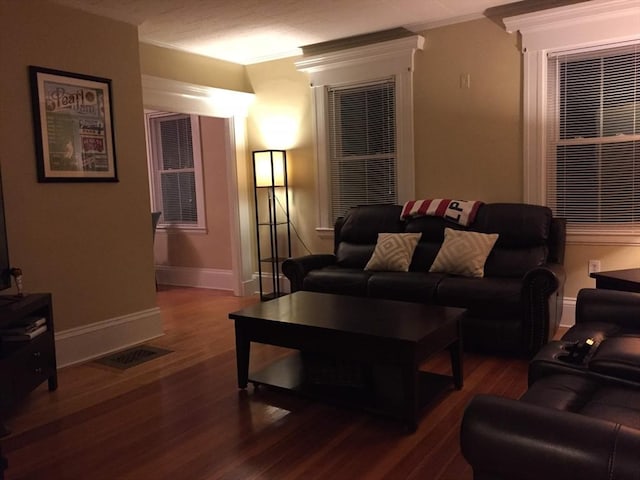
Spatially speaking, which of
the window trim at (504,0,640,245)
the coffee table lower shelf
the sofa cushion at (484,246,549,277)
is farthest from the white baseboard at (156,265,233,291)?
the window trim at (504,0,640,245)

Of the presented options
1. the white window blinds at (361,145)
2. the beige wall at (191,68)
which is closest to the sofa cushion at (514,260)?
the white window blinds at (361,145)

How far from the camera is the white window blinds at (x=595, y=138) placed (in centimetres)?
375

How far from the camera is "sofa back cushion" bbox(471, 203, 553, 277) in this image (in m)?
3.66

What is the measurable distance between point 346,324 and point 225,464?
34.0 inches

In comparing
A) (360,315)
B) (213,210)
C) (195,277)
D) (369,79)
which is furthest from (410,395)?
(195,277)

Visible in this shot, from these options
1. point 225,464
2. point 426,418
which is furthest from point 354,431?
point 225,464

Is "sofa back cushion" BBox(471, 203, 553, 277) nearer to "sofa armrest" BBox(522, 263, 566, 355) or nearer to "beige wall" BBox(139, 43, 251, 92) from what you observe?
"sofa armrest" BBox(522, 263, 566, 355)

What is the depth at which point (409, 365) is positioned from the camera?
2379mm

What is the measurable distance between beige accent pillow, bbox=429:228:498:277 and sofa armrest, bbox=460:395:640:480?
2364 mm

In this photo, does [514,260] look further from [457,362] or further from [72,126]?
[72,126]

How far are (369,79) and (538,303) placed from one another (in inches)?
102

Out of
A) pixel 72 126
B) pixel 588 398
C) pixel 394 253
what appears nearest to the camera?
pixel 588 398

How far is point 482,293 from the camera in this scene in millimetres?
3361

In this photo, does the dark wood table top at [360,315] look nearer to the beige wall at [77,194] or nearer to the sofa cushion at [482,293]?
the sofa cushion at [482,293]
